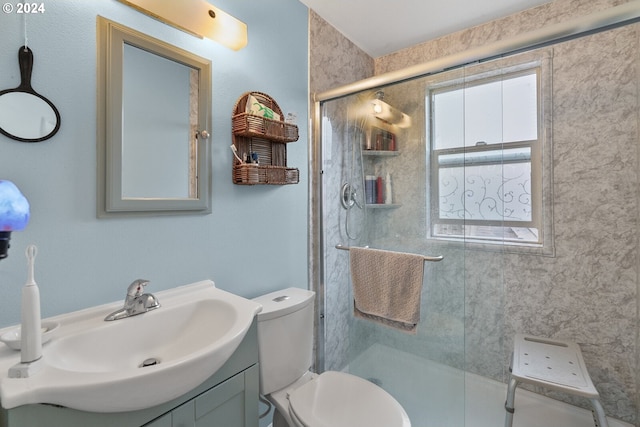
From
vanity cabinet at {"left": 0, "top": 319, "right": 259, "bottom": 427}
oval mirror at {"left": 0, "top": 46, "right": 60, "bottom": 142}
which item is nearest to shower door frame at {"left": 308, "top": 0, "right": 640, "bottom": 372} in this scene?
vanity cabinet at {"left": 0, "top": 319, "right": 259, "bottom": 427}

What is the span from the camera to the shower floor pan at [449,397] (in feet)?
5.09

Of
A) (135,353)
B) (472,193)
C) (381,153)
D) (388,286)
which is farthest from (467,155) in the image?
(135,353)

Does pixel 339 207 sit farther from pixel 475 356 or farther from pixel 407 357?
pixel 475 356

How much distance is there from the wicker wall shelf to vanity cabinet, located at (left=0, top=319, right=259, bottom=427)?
2.24 feet

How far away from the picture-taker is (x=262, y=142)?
1482mm

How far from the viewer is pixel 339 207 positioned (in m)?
1.88

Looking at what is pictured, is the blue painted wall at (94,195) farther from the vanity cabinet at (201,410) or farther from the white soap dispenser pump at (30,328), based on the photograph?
the vanity cabinet at (201,410)

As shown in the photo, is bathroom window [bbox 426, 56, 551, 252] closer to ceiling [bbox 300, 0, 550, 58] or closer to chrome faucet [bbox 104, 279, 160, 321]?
ceiling [bbox 300, 0, 550, 58]

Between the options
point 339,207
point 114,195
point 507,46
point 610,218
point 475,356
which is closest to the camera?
point 114,195

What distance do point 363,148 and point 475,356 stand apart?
1390 millimetres

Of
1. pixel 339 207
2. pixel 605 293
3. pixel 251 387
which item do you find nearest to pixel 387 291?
pixel 339 207

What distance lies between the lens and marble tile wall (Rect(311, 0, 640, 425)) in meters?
1.54

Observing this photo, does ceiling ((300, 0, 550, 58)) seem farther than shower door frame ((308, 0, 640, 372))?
Yes

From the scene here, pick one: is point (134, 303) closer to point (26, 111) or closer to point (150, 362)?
point (150, 362)
